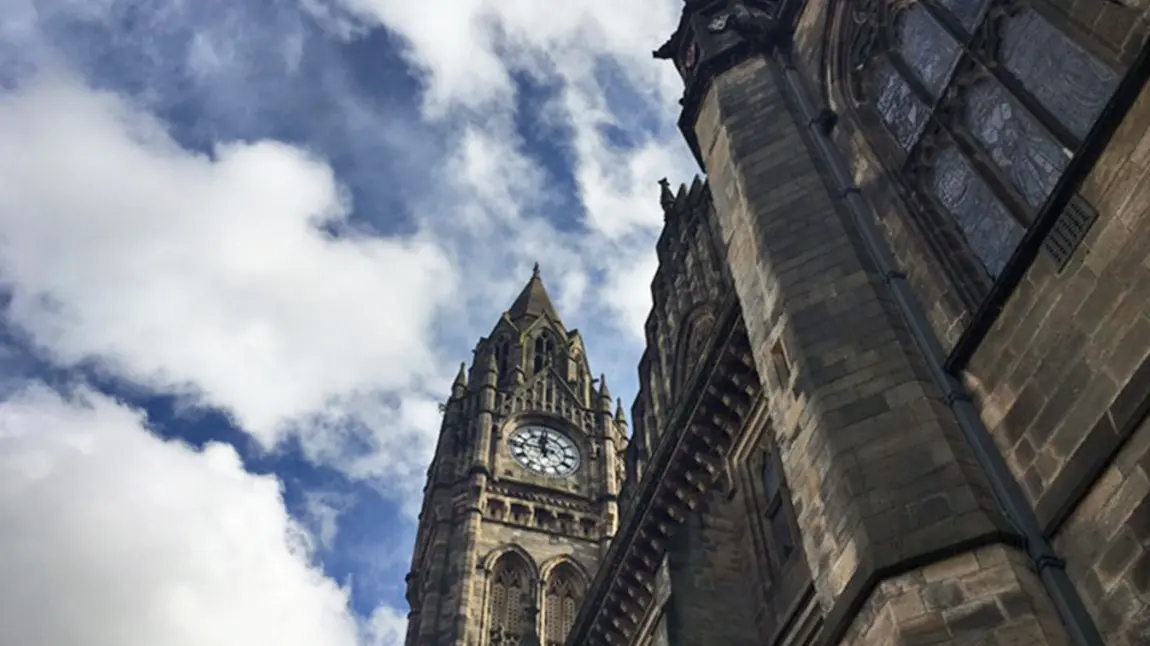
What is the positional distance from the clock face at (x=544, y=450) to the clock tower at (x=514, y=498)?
54 mm

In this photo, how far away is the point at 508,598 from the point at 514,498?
484cm

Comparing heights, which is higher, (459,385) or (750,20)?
(459,385)

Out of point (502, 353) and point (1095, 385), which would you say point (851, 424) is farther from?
point (502, 353)

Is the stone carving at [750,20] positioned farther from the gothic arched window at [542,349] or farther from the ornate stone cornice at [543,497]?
the gothic arched window at [542,349]

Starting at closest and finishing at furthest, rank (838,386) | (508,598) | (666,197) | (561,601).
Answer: (838,386) → (666,197) → (508,598) → (561,601)

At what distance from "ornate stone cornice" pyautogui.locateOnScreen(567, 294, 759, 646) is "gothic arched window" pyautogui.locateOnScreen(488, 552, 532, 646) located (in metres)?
17.7

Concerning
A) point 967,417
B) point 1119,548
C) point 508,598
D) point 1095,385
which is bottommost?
point 1119,548

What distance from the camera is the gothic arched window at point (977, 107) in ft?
28.7

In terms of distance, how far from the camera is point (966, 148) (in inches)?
398

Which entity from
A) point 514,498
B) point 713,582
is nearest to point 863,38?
point 713,582

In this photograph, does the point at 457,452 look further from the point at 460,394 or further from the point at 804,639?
the point at 804,639

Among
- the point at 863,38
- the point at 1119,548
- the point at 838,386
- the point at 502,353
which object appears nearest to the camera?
the point at 1119,548

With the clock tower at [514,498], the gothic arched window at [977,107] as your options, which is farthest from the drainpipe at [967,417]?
the clock tower at [514,498]

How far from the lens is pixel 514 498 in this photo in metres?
41.1
